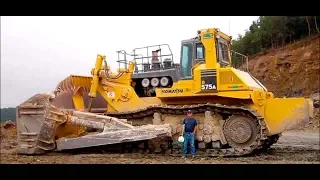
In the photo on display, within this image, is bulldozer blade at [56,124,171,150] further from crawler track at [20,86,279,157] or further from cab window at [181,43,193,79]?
cab window at [181,43,193,79]

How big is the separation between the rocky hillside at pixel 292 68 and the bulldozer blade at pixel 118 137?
22.6m

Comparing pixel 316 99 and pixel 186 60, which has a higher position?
pixel 186 60

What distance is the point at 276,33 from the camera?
41781 mm

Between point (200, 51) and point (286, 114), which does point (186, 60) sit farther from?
point (286, 114)

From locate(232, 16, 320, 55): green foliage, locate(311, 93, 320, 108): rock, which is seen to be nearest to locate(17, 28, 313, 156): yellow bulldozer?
locate(311, 93, 320, 108): rock

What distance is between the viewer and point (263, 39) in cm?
4331

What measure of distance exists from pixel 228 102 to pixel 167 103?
1.67 metres

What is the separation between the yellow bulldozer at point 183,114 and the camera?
10992 millimetres

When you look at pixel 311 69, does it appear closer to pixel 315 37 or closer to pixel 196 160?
pixel 315 37

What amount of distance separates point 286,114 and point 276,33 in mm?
32203

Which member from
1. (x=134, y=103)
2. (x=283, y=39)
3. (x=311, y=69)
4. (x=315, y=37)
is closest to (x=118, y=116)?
(x=134, y=103)

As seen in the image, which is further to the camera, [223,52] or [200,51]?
[223,52]

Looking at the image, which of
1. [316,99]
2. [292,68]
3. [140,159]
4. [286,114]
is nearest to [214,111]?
[286,114]
